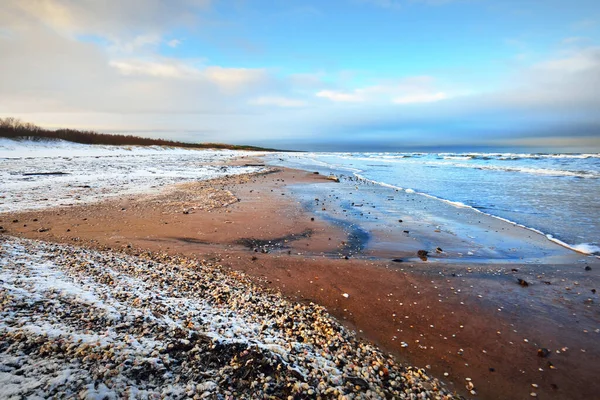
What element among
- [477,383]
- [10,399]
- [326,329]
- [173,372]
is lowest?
[477,383]

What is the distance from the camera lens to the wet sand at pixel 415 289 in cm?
365

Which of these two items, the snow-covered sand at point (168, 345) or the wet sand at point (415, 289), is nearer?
the snow-covered sand at point (168, 345)

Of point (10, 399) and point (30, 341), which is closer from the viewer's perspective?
point (10, 399)

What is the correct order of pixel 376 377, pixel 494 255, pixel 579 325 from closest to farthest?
pixel 376 377 → pixel 579 325 → pixel 494 255

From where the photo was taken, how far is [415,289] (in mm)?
5523

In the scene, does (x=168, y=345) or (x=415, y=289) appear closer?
(x=168, y=345)

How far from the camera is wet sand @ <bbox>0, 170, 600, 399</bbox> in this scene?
144 inches

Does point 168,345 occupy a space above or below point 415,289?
above

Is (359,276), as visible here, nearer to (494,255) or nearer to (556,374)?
(556,374)

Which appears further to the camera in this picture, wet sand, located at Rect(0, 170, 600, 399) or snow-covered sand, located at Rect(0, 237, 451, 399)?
wet sand, located at Rect(0, 170, 600, 399)

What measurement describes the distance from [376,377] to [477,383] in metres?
1.22

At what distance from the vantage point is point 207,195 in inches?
550

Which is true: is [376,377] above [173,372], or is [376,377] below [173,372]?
below

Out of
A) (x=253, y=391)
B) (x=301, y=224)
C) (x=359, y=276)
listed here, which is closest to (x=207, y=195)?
(x=301, y=224)
